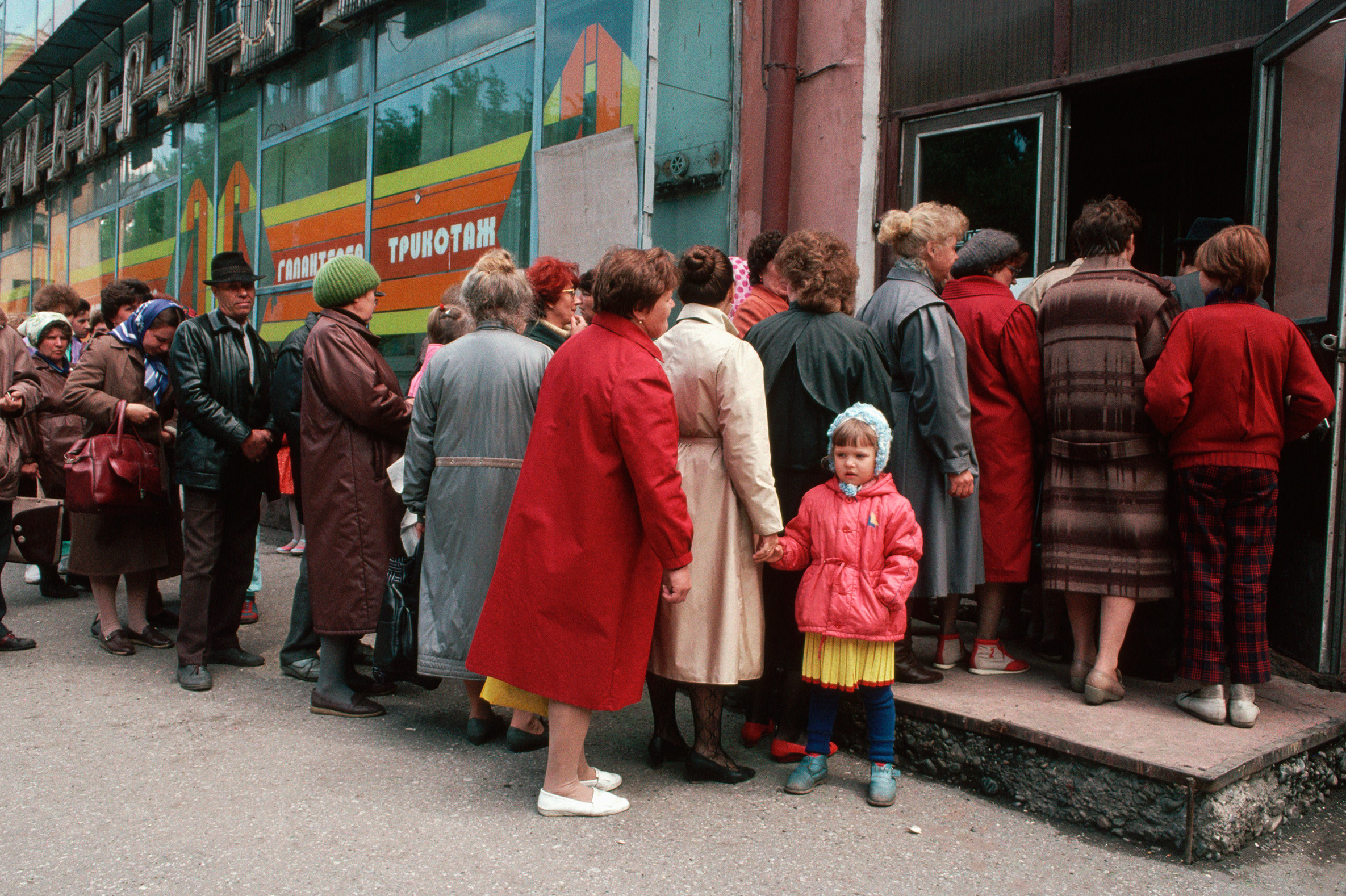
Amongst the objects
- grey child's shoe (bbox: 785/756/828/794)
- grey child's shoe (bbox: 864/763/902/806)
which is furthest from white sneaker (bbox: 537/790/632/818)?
grey child's shoe (bbox: 864/763/902/806)

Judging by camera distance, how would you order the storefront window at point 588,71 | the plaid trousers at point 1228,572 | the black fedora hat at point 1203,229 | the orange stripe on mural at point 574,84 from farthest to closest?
the orange stripe on mural at point 574,84
the storefront window at point 588,71
the black fedora hat at point 1203,229
the plaid trousers at point 1228,572

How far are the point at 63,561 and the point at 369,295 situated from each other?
455 cm

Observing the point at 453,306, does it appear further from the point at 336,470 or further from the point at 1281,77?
Result: the point at 1281,77

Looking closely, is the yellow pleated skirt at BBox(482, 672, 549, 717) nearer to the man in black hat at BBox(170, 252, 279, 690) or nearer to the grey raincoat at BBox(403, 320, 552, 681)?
the grey raincoat at BBox(403, 320, 552, 681)

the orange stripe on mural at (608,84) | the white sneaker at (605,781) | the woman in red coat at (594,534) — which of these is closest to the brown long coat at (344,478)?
the woman in red coat at (594,534)

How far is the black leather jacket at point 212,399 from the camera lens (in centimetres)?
474

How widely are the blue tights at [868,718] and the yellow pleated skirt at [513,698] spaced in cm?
95

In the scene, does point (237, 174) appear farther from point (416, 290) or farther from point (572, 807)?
point (572, 807)

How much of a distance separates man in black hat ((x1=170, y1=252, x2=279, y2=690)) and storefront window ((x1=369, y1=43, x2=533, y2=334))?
3.44 meters

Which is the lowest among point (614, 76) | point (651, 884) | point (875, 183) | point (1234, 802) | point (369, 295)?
point (651, 884)

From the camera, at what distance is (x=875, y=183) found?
6.51 m

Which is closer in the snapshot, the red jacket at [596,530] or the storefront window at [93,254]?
the red jacket at [596,530]

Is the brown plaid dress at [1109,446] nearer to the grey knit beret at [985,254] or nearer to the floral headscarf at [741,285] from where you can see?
the grey knit beret at [985,254]

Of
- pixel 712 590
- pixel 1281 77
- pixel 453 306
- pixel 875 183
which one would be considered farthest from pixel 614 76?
pixel 712 590
